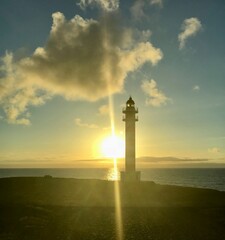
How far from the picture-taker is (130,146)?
4916cm

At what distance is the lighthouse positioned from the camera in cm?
4872

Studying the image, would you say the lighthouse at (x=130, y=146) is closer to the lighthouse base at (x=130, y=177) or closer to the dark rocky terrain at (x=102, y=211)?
the lighthouse base at (x=130, y=177)

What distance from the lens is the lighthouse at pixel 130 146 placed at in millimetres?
48719

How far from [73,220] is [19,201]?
30.4 ft

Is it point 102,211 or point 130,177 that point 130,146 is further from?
point 102,211

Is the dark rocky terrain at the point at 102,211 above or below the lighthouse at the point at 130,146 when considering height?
below

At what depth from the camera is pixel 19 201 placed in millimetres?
34562

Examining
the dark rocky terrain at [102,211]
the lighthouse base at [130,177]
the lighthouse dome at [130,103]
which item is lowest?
the dark rocky terrain at [102,211]

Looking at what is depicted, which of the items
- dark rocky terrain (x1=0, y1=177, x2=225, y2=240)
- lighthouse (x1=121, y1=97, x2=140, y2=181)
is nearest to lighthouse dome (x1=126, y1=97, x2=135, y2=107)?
→ lighthouse (x1=121, y1=97, x2=140, y2=181)

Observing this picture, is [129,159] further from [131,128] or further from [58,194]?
[58,194]

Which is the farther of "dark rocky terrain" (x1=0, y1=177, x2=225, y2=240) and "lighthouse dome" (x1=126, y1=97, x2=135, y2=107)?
"lighthouse dome" (x1=126, y1=97, x2=135, y2=107)

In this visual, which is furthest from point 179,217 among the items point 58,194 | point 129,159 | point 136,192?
point 129,159

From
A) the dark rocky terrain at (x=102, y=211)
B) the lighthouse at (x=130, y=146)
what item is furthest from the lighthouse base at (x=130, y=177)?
the dark rocky terrain at (x=102, y=211)

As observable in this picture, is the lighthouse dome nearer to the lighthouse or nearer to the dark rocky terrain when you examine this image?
the lighthouse
